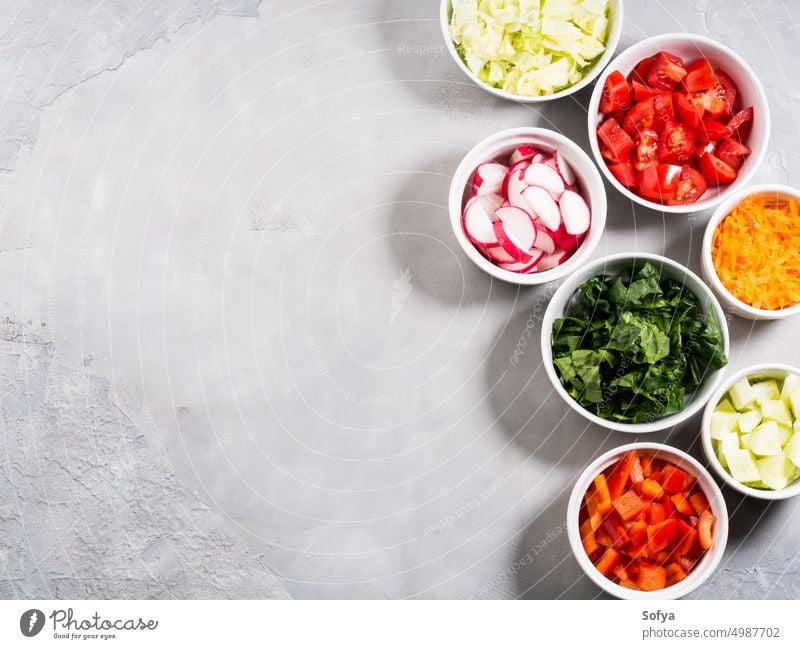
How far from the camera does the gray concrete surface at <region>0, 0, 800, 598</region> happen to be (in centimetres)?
138

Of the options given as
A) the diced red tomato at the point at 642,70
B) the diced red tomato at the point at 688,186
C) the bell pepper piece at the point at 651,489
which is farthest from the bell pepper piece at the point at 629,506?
the diced red tomato at the point at 642,70

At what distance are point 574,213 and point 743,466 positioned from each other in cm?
55

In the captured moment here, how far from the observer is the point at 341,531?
1385mm

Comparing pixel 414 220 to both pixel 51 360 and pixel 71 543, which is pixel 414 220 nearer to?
pixel 51 360

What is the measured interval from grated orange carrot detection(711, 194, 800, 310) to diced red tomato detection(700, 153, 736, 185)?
0.19ft

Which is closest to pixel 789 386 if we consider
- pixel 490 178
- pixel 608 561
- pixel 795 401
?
pixel 795 401

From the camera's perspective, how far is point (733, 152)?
1.31 m

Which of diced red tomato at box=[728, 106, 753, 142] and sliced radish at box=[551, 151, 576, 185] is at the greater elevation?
diced red tomato at box=[728, 106, 753, 142]

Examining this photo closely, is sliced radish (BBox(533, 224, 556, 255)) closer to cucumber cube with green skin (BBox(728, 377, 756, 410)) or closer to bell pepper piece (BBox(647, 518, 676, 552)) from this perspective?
cucumber cube with green skin (BBox(728, 377, 756, 410))

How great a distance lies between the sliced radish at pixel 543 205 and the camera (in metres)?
1.29

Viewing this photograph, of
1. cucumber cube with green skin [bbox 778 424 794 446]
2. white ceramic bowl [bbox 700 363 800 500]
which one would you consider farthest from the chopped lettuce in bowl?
cucumber cube with green skin [bbox 778 424 794 446]

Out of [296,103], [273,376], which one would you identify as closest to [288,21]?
[296,103]

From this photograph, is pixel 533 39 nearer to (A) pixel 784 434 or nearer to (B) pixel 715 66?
(B) pixel 715 66
